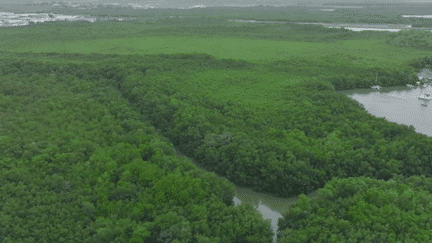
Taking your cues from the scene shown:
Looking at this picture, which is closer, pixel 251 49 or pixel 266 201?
pixel 266 201

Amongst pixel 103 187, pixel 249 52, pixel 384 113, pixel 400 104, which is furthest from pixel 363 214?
pixel 249 52

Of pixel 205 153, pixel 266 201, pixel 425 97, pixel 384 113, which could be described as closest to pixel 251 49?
pixel 425 97

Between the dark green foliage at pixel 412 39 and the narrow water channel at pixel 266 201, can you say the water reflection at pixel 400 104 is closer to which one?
the narrow water channel at pixel 266 201

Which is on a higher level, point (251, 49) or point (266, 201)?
point (251, 49)

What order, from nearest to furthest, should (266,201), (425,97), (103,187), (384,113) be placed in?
(103,187) → (266,201) → (384,113) → (425,97)

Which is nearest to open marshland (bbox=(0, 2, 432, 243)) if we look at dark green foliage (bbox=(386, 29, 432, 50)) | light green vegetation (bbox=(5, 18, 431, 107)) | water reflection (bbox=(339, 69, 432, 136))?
light green vegetation (bbox=(5, 18, 431, 107))

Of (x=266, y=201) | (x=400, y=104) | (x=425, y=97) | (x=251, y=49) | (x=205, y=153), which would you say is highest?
(x=251, y=49)

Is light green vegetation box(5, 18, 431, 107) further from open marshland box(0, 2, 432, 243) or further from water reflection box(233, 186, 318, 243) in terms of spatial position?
water reflection box(233, 186, 318, 243)

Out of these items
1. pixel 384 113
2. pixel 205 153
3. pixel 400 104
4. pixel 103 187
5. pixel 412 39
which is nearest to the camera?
pixel 103 187

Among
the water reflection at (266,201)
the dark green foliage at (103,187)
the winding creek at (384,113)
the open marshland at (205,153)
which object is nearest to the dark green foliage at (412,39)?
the open marshland at (205,153)

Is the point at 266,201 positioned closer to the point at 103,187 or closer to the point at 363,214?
the point at 363,214

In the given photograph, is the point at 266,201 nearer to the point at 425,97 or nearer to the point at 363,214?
the point at 363,214
